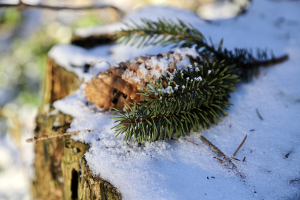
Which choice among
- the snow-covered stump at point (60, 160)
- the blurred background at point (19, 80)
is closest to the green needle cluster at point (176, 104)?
the snow-covered stump at point (60, 160)

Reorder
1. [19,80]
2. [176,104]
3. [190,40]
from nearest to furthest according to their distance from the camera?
[176,104], [190,40], [19,80]

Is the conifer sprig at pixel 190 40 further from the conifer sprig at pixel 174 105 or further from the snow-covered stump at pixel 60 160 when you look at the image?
the snow-covered stump at pixel 60 160

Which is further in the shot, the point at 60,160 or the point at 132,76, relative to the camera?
the point at 60,160

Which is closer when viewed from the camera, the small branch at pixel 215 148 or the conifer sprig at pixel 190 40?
the small branch at pixel 215 148

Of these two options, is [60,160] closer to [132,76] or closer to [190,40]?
[132,76]

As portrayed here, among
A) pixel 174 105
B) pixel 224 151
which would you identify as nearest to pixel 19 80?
pixel 174 105

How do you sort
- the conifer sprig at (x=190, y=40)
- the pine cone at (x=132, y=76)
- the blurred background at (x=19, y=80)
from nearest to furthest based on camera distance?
the pine cone at (x=132, y=76)
the conifer sprig at (x=190, y=40)
the blurred background at (x=19, y=80)

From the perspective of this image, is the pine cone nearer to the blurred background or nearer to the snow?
the snow
